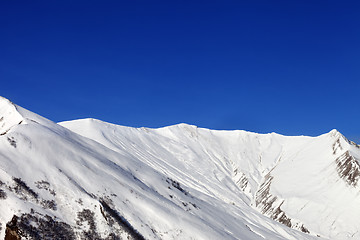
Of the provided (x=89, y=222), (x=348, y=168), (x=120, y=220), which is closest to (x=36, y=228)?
(x=89, y=222)

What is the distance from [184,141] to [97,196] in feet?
358

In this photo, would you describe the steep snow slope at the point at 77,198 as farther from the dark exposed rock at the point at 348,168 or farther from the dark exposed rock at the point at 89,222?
the dark exposed rock at the point at 348,168

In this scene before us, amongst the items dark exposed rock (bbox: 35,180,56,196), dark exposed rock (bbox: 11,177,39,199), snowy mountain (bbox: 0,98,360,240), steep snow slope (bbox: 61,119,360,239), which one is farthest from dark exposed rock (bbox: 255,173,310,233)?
dark exposed rock (bbox: 11,177,39,199)

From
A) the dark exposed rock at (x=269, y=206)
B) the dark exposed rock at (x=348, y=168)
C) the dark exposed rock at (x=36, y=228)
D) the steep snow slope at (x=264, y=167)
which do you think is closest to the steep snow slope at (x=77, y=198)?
the dark exposed rock at (x=36, y=228)

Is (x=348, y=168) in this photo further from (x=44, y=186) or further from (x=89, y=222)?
(x=44, y=186)

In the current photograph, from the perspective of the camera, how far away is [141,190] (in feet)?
110

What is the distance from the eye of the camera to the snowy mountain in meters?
23.6

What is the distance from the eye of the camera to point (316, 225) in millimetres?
77125

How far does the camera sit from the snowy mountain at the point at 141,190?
77.5 feet

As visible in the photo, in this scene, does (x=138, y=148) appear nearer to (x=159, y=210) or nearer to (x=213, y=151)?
(x=213, y=151)

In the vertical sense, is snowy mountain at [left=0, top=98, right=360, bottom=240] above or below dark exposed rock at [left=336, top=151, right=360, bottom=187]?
below

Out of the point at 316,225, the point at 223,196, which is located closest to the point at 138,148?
the point at 223,196

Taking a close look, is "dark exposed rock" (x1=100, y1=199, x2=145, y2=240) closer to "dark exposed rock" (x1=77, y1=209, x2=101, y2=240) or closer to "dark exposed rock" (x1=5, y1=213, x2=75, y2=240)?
"dark exposed rock" (x1=77, y1=209, x2=101, y2=240)

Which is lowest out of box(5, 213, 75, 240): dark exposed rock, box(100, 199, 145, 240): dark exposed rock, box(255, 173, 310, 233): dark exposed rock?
box(5, 213, 75, 240): dark exposed rock
